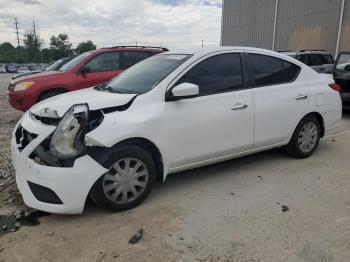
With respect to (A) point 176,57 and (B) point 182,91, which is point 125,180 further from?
(A) point 176,57

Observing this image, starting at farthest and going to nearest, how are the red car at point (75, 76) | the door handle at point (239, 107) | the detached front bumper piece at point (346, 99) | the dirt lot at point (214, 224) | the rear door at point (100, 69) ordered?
the detached front bumper piece at point (346, 99) < the rear door at point (100, 69) < the red car at point (75, 76) < the door handle at point (239, 107) < the dirt lot at point (214, 224)

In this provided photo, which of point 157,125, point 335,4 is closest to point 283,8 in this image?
point 335,4

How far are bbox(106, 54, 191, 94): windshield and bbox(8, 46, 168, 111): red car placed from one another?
3.50 m

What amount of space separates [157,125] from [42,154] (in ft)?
3.71

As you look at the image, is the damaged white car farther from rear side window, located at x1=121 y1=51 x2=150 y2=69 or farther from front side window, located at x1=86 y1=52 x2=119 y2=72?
rear side window, located at x1=121 y1=51 x2=150 y2=69

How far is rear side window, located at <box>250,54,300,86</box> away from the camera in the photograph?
169 inches

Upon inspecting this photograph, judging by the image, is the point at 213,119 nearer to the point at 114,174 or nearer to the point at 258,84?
the point at 258,84

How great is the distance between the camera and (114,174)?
3.23m

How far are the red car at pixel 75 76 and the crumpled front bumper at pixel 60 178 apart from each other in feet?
14.7

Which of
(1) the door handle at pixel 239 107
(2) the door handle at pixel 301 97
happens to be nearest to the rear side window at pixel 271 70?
(2) the door handle at pixel 301 97

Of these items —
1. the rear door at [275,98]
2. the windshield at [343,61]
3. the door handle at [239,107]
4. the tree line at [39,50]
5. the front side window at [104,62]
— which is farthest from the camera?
the tree line at [39,50]

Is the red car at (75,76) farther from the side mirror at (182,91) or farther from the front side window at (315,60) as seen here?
the front side window at (315,60)

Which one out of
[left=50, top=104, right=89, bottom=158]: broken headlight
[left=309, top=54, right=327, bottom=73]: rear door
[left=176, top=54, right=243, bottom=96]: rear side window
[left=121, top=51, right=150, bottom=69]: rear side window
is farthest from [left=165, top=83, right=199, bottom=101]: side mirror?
[left=309, top=54, right=327, bottom=73]: rear door

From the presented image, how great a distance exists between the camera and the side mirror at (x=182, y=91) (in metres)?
3.47
